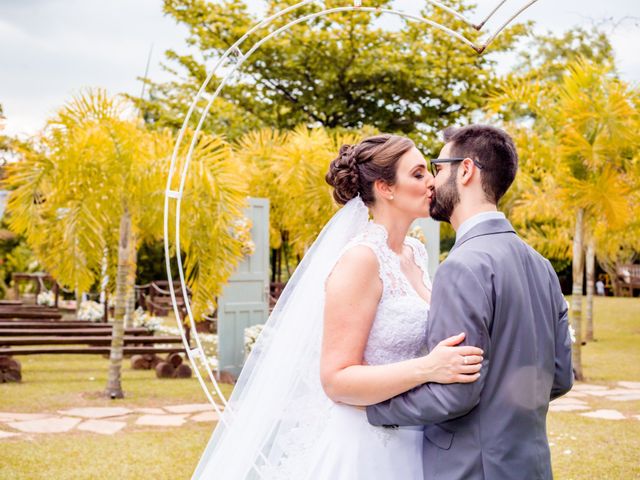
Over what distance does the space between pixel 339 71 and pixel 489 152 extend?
1719 centimetres

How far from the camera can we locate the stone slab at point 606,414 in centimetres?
770

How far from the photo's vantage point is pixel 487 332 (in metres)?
2.05

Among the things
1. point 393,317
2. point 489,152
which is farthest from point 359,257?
point 489,152

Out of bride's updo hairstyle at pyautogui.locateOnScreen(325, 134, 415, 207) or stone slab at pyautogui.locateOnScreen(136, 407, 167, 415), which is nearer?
bride's updo hairstyle at pyautogui.locateOnScreen(325, 134, 415, 207)

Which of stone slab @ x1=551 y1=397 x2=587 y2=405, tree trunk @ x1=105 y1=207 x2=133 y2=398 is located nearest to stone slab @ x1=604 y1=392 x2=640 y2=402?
stone slab @ x1=551 y1=397 x2=587 y2=405

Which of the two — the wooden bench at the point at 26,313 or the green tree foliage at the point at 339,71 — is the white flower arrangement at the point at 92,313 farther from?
the green tree foliage at the point at 339,71

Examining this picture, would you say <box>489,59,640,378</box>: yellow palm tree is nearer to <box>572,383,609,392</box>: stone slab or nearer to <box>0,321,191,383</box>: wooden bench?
<box>572,383,609,392</box>: stone slab

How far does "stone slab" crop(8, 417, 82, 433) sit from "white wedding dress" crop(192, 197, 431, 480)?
4077 millimetres

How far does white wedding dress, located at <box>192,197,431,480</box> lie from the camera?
8.34ft

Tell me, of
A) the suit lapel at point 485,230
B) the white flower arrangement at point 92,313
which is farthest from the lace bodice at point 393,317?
the white flower arrangement at point 92,313

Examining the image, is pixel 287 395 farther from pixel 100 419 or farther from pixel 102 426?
pixel 100 419

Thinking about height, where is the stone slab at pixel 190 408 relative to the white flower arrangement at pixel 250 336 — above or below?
below

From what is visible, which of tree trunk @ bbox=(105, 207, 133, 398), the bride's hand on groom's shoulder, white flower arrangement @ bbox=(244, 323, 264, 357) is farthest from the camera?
white flower arrangement @ bbox=(244, 323, 264, 357)

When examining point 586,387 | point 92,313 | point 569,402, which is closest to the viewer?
point 569,402
